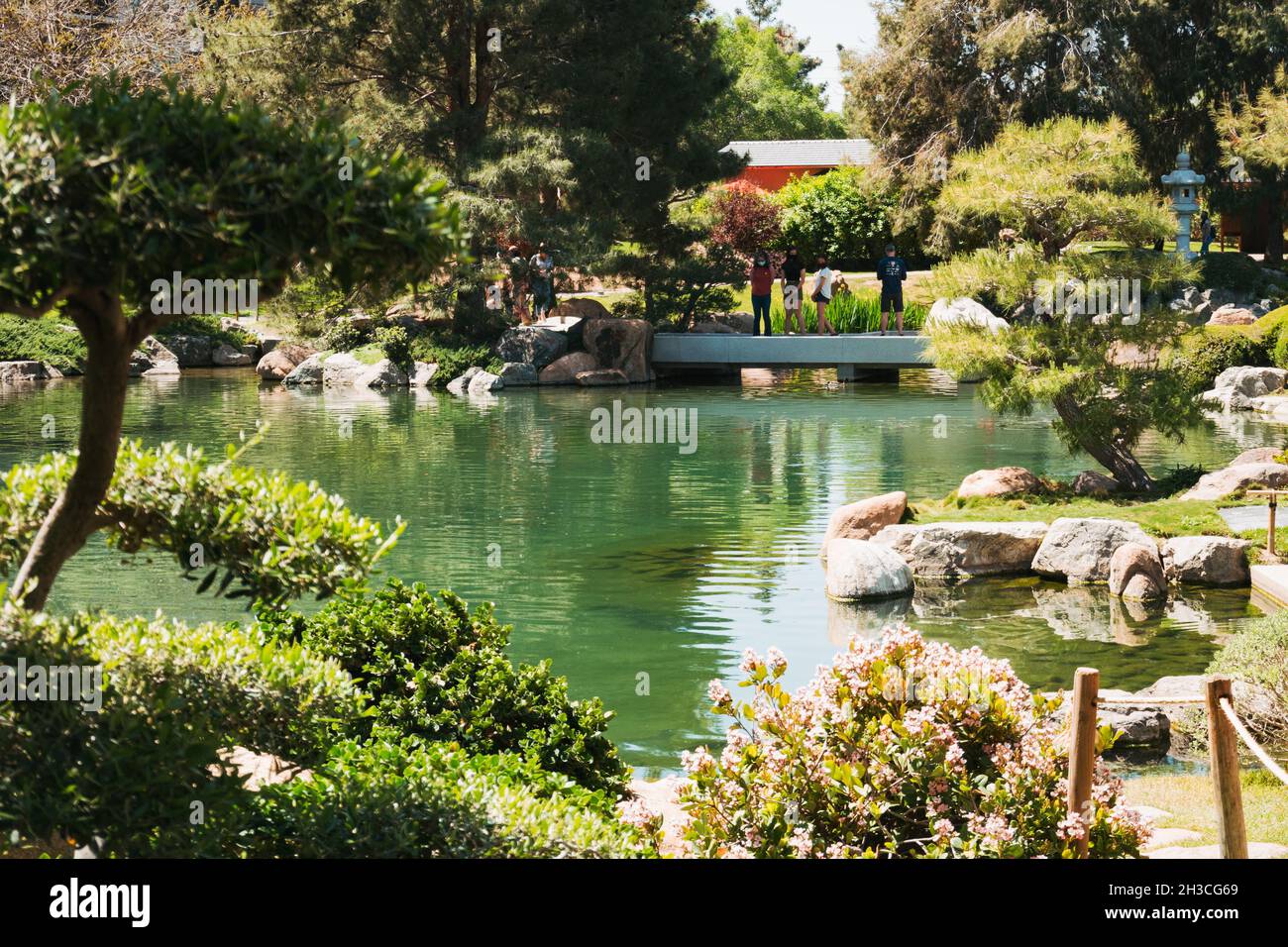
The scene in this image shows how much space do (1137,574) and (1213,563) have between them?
0.84 meters

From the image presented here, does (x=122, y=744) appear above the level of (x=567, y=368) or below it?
below

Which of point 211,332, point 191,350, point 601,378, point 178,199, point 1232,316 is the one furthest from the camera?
point 211,332

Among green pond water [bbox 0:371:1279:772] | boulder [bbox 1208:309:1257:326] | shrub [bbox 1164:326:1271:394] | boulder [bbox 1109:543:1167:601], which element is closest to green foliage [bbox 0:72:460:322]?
green pond water [bbox 0:371:1279:772]

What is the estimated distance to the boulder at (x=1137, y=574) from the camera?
13.5 meters

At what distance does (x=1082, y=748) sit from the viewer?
17.6ft

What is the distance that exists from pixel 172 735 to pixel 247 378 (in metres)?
33.2

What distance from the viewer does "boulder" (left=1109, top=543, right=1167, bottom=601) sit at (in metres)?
13.5

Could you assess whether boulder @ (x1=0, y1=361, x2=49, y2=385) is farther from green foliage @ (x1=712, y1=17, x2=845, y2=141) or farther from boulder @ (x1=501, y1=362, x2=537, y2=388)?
green foliage @ (x1=712, y1=17, x2=845, y2=141)

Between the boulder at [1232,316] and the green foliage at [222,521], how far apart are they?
106 ft

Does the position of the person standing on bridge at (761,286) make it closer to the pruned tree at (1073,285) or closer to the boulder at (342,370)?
the boulder at (342,370)

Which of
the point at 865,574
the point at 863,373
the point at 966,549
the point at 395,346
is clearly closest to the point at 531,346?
the point at 395,346

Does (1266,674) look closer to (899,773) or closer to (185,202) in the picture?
(899,773)

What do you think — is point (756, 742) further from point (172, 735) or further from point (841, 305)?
point (841, 305)

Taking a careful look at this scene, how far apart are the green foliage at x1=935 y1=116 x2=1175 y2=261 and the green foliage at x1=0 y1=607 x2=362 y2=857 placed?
43.2ft
